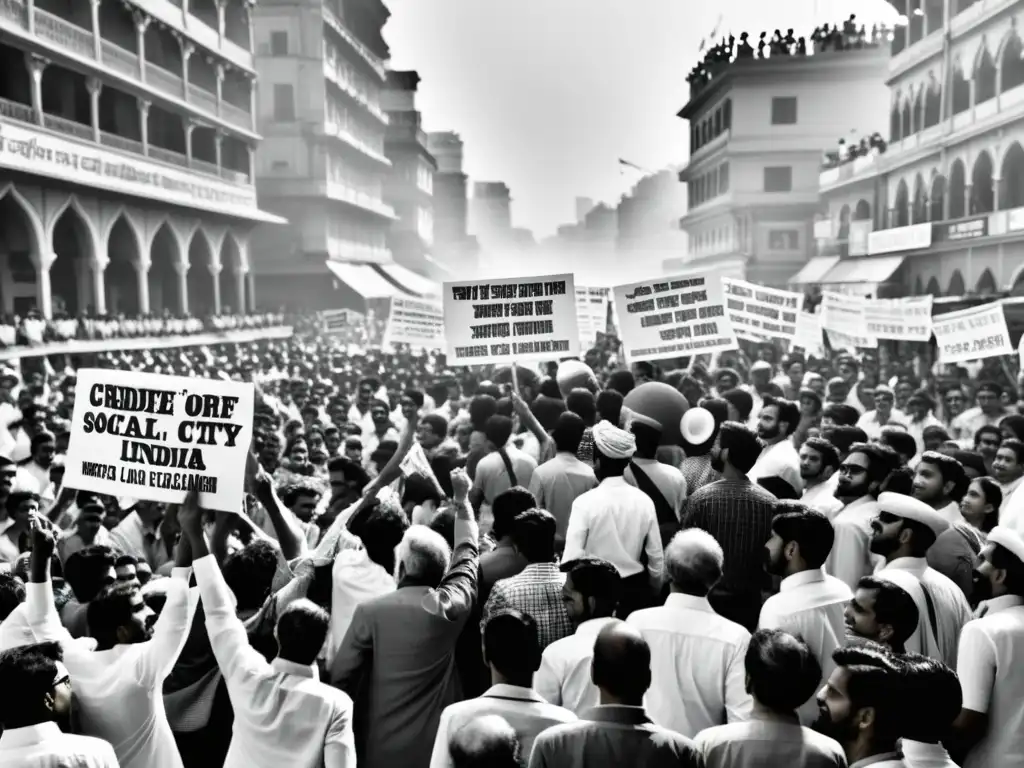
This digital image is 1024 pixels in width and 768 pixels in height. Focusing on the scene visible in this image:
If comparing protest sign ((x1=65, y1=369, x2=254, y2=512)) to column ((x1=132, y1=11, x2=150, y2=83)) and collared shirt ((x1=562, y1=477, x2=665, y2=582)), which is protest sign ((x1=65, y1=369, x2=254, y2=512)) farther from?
column ((x1=132, y1=11, x2=150, y2=83))

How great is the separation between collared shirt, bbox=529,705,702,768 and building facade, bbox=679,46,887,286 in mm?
51234

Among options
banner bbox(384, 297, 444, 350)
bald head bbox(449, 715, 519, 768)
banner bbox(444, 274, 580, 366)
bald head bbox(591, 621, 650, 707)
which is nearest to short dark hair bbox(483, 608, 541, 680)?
bald head bbox(591, 621, 650, 707)

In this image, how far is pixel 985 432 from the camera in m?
7.53

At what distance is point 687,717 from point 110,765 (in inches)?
70.0

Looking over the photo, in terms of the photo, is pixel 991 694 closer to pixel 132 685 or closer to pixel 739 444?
pixel 739 444

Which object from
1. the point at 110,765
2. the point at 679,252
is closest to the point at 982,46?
the point at 110,765

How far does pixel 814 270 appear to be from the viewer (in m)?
46.2

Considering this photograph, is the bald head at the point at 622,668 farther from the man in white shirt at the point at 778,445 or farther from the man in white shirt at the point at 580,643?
the man in white shirt at the point at 778,445

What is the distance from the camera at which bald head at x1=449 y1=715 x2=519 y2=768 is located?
2664 mm

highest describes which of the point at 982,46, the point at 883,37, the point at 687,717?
the point at 883,37

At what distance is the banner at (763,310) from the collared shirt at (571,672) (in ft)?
→ 26.6

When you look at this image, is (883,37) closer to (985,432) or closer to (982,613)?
(985,432)

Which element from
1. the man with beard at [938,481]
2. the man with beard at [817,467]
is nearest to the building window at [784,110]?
the man with beard at [817,467]

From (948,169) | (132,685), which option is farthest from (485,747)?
(948,169)
